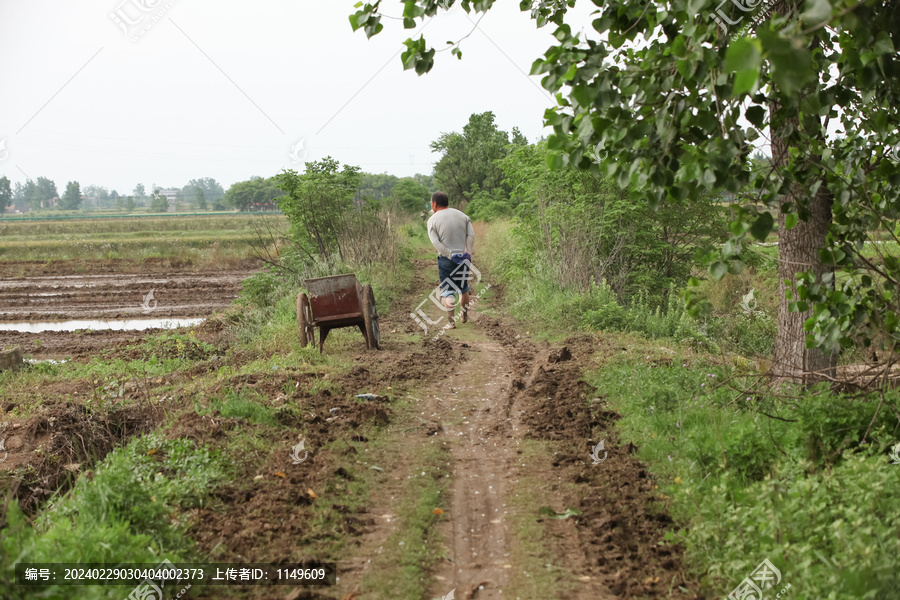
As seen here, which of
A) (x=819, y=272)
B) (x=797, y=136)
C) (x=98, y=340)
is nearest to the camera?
(x=797, y=136)

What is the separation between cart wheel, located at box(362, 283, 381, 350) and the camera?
8.81 metres

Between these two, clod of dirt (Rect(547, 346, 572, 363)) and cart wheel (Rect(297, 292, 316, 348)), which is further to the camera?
cart wheel (Rect(297, 292, 316, 348))

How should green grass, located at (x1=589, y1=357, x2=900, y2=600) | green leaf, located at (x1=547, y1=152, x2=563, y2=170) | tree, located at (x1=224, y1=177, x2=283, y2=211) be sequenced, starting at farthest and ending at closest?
tree, located at (x1=224, y1=177, x2=283, y2=211) < green leaf, located at (x1=547, y1=152, x2=563, y2=170) < green grass, located at (x1=589, y1=357, x2=900, y2=600)

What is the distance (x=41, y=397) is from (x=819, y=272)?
30.2ft

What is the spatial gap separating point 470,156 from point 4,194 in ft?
292

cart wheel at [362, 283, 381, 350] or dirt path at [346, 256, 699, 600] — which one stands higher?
cart wheel at [362, 283, 381, 350]

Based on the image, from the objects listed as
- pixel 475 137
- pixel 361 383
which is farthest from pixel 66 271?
pixel 361 383

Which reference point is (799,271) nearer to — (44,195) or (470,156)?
(470,156)

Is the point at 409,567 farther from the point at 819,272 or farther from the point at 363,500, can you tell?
the point at 819,272

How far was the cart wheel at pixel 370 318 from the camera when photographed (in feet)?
28.9

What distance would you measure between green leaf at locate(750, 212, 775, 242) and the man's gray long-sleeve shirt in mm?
7027

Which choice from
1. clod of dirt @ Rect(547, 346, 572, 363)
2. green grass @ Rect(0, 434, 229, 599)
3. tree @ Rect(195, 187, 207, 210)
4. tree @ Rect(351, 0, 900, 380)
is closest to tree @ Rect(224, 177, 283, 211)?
tree @ Rect(195, 187, 207, 210)

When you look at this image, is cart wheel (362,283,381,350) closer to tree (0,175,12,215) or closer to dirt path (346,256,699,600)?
dirt path (346,256,699,600)

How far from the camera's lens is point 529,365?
8258 mm
